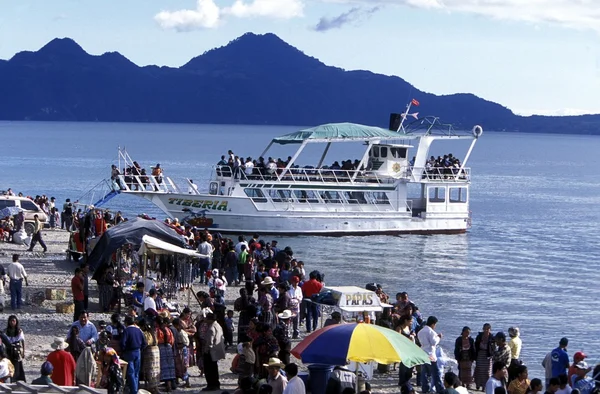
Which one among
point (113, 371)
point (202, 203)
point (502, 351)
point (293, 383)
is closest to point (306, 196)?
point (202, 203)

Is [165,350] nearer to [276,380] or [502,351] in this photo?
[276,380]

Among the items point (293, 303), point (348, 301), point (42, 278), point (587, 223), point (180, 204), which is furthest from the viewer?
point (587, 223)

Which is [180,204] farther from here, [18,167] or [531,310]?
[18,167]

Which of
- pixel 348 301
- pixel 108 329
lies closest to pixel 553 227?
pixel 348 301

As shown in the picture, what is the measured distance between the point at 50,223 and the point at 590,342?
23.8m

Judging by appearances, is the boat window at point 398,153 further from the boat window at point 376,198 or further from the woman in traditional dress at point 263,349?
the woman in traditional dress at point 263,349

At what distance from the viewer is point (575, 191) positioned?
113 m

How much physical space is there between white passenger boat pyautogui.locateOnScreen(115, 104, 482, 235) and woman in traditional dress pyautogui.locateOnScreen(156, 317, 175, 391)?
28420 millimetres

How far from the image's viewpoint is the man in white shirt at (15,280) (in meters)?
23.6

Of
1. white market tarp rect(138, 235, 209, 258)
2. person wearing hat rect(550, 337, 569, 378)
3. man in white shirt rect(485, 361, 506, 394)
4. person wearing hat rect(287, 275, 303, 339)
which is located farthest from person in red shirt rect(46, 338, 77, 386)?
white market tarp rect(138, 235, 209, 258)

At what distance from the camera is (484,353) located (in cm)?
1855

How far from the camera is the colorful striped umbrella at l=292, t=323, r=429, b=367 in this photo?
554 inches

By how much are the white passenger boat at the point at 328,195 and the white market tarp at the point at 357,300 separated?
2609 centimetres

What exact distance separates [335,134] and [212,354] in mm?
32396
